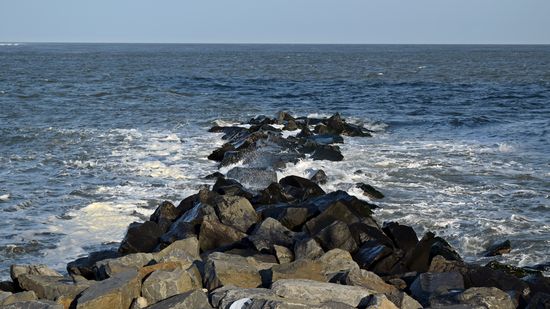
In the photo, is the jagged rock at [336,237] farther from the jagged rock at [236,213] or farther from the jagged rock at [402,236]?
the jagged rock at [236,213]

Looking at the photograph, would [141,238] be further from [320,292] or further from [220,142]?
[220,142]

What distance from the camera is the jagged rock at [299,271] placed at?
8164mm

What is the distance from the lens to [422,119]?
3036cm

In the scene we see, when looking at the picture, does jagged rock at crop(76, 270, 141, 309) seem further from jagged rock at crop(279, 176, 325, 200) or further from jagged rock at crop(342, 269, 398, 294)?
jagged rock at crop(279, 176, 325, 200)

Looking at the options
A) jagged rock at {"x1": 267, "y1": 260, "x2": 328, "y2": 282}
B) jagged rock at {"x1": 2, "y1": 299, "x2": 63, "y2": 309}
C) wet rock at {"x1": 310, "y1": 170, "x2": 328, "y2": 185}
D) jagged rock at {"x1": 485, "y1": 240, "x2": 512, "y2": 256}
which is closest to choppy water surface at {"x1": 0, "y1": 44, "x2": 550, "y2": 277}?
jagged rock at {"x1": 485, "y1": 240, "x2": 512, "y2": 256}

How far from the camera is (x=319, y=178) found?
56.8 ft

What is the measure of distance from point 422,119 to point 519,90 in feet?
53.9

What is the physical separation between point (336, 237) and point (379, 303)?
3.72 metres

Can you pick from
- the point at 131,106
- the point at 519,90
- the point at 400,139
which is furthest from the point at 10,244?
the point at 519,90

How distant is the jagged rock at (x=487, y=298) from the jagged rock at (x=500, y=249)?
359cm

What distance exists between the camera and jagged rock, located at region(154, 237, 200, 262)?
30.0 ft

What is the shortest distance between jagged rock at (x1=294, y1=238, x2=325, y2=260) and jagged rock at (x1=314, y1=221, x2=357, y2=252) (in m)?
0.59

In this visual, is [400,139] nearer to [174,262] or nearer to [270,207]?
[270,207]

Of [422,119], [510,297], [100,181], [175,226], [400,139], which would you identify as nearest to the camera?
[510,297]
